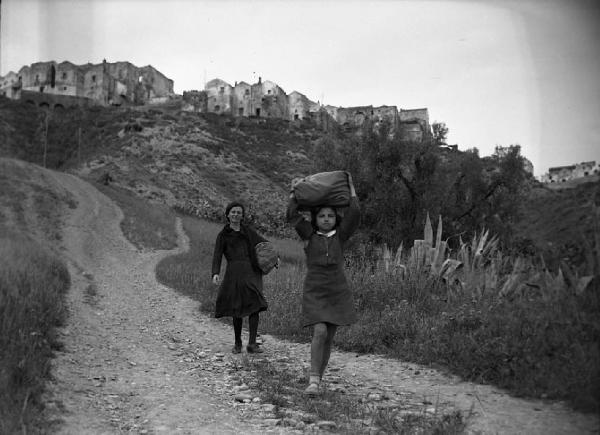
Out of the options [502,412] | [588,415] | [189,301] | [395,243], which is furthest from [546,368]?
[395,243]

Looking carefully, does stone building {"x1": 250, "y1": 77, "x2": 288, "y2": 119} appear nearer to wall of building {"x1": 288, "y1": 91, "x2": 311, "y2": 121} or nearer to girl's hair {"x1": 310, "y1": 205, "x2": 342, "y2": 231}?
wall of building {"x1": 288, "y1": 91, "x2": 311, "y2": 121}

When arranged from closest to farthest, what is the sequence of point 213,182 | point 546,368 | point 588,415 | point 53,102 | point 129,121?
point 588,415, point 546,368, point 213,182, point 129,121, point 53,102

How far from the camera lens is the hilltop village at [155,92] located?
8850cm

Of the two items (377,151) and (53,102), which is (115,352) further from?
(53,102)

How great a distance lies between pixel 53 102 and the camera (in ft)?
249

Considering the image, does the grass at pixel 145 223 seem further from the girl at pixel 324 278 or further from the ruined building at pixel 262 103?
the ruined building at pixel 262 103

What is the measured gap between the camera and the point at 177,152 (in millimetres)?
51625

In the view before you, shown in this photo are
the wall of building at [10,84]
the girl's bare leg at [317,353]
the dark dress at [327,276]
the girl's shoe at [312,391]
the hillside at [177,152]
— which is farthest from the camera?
the wall of building at [10,84]

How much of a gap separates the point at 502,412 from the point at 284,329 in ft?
15.1

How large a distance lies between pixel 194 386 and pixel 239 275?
210 centimetres

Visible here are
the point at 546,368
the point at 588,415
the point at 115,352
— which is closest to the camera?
the point at 588,415

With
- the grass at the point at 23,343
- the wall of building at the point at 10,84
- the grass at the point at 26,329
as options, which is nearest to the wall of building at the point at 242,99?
the wall of building at the point at 10,84

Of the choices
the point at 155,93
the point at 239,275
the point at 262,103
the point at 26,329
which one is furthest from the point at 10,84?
the point at 26,329

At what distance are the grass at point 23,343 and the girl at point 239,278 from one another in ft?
7.17
